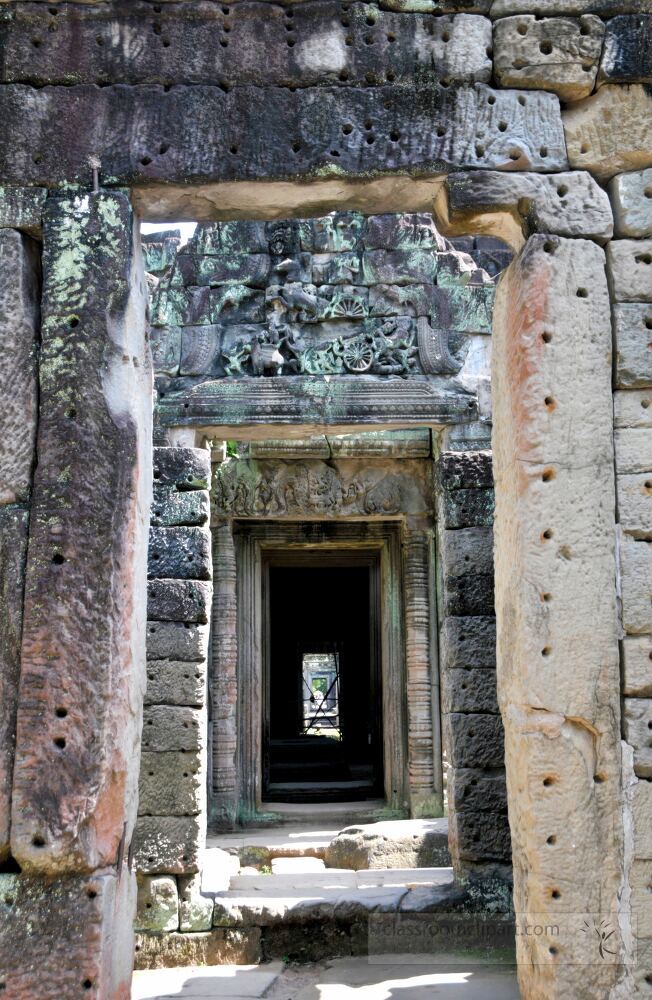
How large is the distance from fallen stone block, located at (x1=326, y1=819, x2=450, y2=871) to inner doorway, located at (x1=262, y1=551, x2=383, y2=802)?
3.21 metres

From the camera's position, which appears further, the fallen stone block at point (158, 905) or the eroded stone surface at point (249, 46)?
the fallen stone block at point (158, 905)

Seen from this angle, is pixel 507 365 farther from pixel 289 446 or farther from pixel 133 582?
pixel 289 446

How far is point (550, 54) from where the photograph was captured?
4.37 metres

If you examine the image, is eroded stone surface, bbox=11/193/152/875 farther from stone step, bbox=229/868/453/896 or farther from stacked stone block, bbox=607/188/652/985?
stone step, bbox=229/868/453/896

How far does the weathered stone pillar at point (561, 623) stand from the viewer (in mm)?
3883

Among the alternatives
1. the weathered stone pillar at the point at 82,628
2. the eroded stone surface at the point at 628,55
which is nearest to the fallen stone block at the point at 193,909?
the weathered stone pillar at the point at 82,628

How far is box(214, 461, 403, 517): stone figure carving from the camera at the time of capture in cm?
980

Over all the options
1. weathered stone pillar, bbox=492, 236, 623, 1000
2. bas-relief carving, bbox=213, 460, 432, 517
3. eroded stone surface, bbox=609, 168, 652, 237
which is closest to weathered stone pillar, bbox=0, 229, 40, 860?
weathered stone pillar, bbox=492, 236, 623, 1000

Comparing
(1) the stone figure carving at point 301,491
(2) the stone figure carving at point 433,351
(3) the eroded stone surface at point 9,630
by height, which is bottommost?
(3) the eroded stone surface at point 9,630

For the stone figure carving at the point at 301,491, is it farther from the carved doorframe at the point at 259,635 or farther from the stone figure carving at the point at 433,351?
the stone figure carving at the point at 433,351

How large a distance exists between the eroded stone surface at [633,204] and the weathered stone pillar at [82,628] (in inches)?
81.0

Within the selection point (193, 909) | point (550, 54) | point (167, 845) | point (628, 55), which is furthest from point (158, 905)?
point (628, 55)

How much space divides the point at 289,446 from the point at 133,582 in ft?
18.3

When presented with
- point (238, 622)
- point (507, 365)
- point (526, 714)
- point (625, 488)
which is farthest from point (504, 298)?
point (238, 622)
